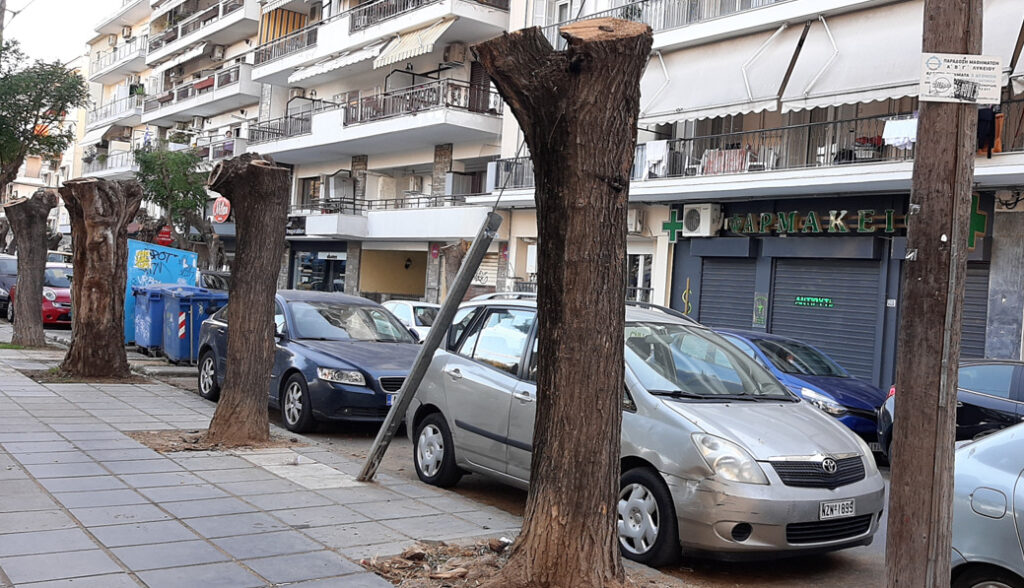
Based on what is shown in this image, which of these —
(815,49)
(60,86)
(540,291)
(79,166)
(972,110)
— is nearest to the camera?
(972,110)

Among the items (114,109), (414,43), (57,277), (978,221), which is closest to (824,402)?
(978,221)

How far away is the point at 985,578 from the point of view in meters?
4.77

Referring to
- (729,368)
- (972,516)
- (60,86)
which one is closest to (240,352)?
(729,368)

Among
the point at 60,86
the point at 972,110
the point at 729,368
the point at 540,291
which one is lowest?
the point at 729,368

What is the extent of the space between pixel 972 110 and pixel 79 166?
225 ft

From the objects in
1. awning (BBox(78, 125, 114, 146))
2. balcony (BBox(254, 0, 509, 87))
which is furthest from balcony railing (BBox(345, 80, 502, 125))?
awning (BBox(78, 125, 114, 146))

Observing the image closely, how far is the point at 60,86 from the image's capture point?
78.3 ft

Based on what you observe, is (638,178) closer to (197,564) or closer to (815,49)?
(815,49)

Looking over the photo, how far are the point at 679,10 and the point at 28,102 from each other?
1635cm

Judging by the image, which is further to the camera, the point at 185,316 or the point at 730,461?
the point at 185,316

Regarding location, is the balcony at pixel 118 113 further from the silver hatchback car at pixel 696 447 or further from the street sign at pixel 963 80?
the street sign at pixel 963 80

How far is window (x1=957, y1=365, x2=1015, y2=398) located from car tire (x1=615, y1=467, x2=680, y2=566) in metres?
5.55

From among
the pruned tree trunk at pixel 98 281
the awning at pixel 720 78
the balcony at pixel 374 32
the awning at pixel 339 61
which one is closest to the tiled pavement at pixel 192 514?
the pruned tree trunk at pixel 98 281

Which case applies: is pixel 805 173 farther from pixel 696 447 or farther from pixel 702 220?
pixel 696 447
